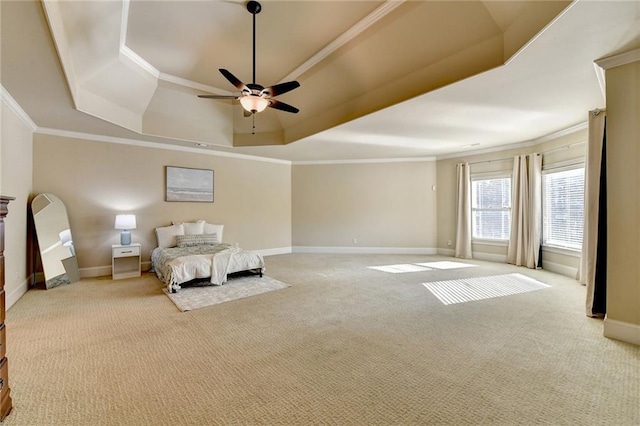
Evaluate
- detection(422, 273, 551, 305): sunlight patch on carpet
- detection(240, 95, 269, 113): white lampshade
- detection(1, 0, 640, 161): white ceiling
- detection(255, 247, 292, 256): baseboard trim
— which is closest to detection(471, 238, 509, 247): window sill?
detection(422, 273, 551, 305): sunlight patch on carpet

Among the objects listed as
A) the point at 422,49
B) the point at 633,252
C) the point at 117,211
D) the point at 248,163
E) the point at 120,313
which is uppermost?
the point at 422,49

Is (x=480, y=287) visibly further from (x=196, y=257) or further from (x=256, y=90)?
(x=196, y=257)

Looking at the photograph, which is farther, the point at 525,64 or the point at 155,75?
the point at 155,75

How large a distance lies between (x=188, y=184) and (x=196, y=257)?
2589 millimetres

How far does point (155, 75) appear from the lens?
15.3ft

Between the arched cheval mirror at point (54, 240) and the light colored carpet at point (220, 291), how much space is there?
1.85 m

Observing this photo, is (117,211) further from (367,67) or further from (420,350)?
(420,350)

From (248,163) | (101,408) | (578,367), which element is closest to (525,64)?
(578,367)

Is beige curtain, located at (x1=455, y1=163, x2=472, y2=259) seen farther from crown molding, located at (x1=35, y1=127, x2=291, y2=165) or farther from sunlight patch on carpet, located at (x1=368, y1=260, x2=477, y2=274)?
crown molding, located at (x1=35, y1=127, x2=291, y2=165)

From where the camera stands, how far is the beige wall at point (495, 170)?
16.8 feet

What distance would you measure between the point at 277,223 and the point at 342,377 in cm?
615

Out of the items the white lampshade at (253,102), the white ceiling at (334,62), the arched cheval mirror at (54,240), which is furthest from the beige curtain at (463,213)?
the arched cheval mirror at (54,240)

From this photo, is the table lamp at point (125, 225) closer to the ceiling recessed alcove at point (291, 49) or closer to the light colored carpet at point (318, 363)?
the light colored carpet at point (318, 363)

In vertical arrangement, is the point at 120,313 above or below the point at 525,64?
below
